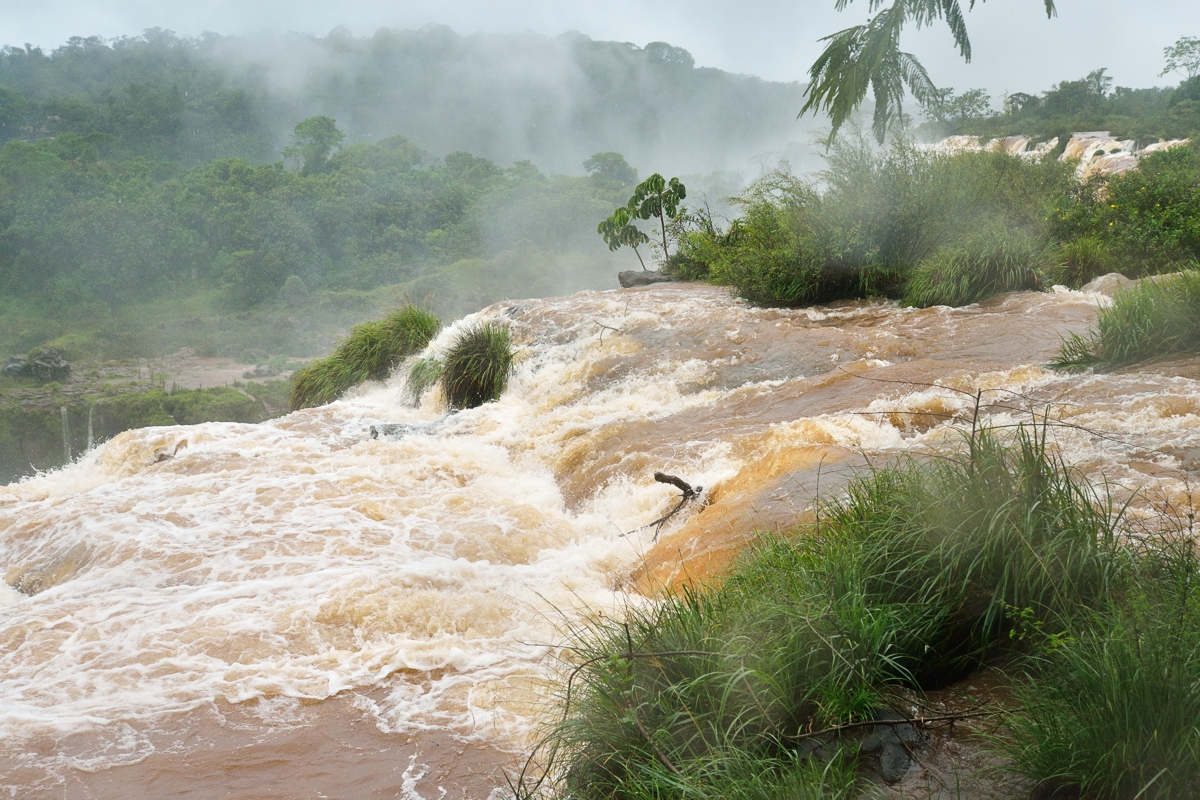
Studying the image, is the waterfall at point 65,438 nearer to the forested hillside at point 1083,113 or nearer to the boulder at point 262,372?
the boulder at point 262,372

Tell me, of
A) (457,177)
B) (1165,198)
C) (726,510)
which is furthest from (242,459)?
(457,177)

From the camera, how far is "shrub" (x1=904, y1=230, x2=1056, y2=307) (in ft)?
26.2

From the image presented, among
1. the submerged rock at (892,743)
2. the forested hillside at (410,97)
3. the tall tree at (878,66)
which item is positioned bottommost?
the submerged rock at (892,743)

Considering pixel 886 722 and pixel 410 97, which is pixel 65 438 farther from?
pixel 410 97

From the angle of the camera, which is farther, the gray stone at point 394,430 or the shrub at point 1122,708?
the gray stone at point 394,430

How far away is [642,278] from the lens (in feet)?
47.5

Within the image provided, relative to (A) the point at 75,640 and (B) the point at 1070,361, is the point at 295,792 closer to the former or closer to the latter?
(A) the point at 75,640

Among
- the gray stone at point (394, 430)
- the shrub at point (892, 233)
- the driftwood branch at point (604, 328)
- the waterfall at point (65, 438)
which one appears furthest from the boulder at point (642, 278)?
the waterfall at point (65, 438)

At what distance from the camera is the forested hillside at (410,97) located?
46656mm

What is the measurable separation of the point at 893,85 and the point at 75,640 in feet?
27.7

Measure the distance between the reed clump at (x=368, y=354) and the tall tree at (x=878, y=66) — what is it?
5.68m

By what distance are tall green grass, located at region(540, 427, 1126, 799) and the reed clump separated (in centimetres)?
913

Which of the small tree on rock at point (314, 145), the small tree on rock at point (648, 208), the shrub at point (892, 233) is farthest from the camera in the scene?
the small tree on rock at point (314, 145)

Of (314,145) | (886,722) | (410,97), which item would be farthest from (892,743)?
(410,97)
